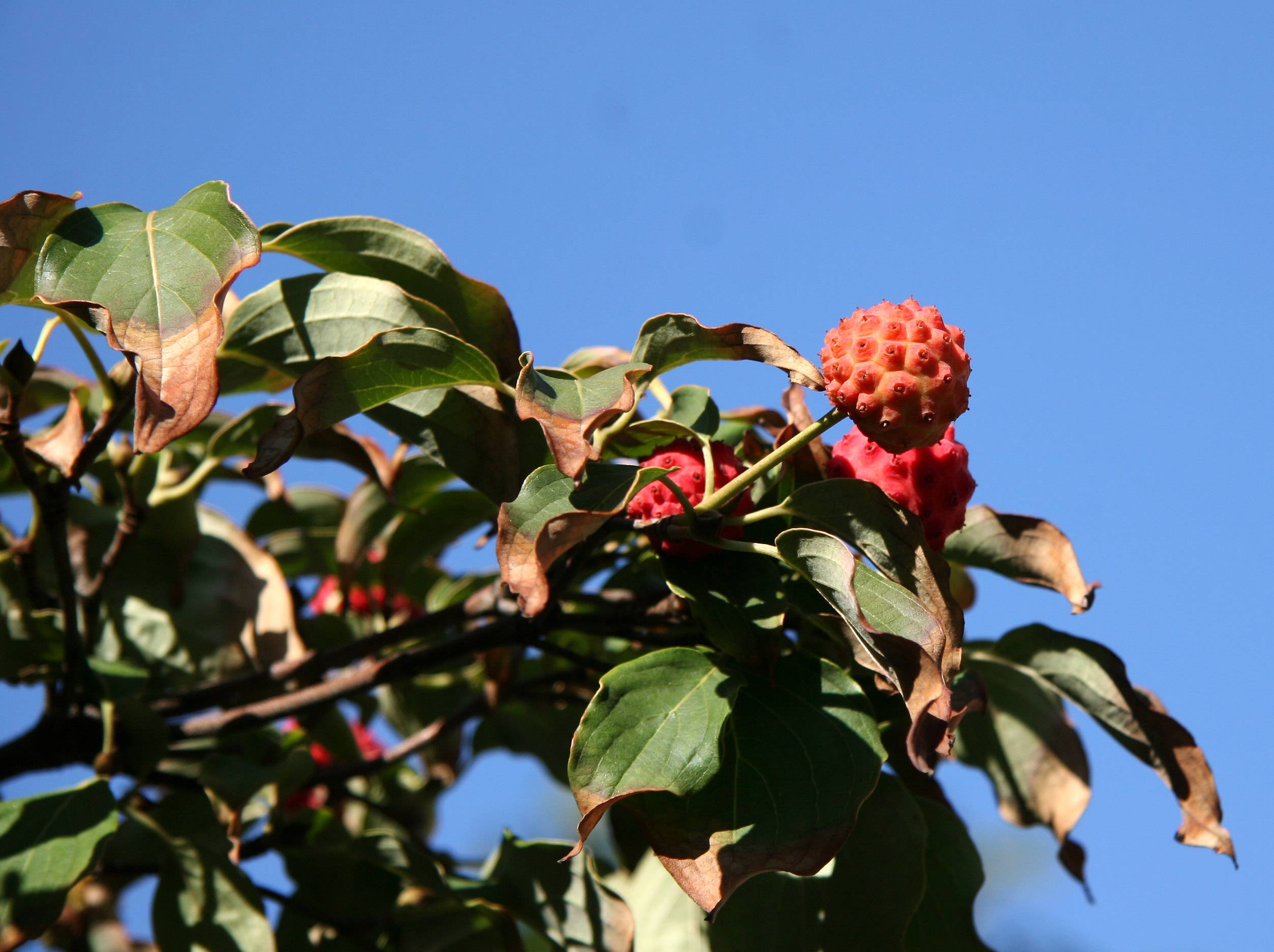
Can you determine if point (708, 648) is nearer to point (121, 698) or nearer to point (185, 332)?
point (185, 332)

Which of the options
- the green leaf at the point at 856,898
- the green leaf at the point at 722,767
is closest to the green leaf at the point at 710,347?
the green leaf at the point at 722,767

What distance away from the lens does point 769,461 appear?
982mm

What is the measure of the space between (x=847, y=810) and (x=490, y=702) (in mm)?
755

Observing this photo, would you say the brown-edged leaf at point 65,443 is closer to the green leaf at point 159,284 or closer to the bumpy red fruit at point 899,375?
the green leaf at point 159,284

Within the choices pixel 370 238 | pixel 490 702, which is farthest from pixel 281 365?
pixel 490 702

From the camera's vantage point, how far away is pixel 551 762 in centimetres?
172

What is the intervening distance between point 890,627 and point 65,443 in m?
0.84

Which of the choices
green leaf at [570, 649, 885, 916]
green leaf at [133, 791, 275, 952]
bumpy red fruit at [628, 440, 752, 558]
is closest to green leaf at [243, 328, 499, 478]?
bumpy red fruit at [628, 440, 752, 558]

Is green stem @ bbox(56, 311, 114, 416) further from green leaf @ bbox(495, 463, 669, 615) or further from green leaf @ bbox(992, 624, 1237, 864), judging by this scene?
green leaf @ bbox(992, 624, 1237, 864)

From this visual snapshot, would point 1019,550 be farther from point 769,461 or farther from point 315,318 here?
point 315,318

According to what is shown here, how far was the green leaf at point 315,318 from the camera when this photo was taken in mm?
1141

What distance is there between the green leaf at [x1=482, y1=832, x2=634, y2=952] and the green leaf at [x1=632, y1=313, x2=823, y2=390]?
1.95 feet

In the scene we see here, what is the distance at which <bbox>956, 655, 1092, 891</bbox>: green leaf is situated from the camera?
1336 millimetres

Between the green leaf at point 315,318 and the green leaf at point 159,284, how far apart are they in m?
0.18
